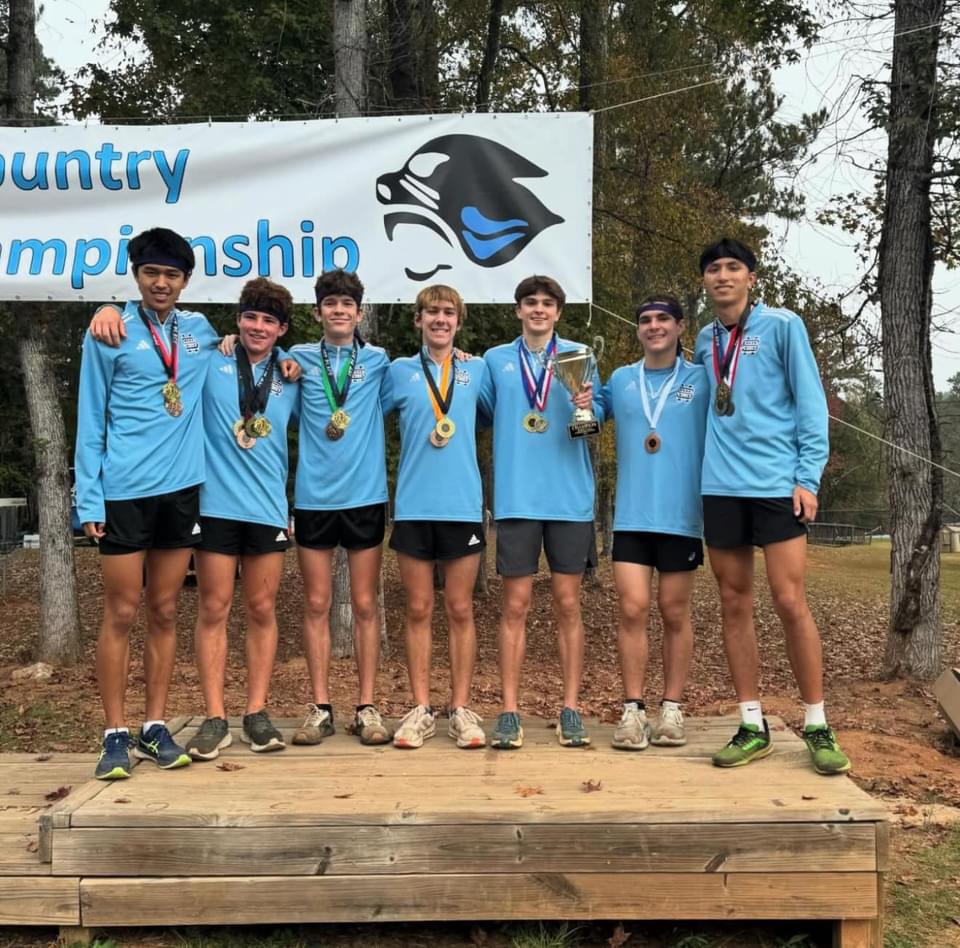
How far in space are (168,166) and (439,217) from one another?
72.7 inches

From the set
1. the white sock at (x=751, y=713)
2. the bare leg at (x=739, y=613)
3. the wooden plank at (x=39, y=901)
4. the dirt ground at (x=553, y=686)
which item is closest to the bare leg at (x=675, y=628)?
the bare leg at (x=739, y=613)

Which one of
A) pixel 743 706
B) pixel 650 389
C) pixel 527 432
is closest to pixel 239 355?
pixel 527 432

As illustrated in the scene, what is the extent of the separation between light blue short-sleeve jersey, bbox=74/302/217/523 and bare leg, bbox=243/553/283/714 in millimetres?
487

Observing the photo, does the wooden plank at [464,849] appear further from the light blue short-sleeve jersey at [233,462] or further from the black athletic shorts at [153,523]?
the light blue short-sleeve jersey at [233,462]

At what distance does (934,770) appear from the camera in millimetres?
5613

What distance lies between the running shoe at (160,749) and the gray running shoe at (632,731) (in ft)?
5.99

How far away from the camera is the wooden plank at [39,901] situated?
3100mm

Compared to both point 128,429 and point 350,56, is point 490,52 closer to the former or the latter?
point 350,56

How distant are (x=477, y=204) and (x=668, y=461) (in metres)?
2.81

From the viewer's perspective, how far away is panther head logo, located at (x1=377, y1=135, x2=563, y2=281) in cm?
592

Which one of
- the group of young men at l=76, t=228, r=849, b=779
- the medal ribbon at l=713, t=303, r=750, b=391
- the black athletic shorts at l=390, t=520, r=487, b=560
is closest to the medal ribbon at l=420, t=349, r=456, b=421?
the group of young men at l=76, t=228, r=849, b=779

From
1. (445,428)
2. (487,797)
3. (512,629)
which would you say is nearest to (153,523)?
(445,428)

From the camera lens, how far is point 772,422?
364 cm

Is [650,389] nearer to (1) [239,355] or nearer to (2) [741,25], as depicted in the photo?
(1) [239,355]
